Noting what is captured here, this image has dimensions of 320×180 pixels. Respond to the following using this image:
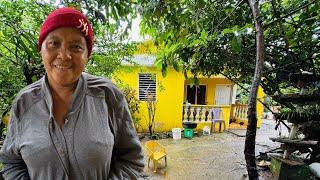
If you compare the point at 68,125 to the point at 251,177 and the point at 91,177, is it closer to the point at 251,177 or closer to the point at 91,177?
the point at 91,177

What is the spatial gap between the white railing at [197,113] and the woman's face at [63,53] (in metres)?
9.95

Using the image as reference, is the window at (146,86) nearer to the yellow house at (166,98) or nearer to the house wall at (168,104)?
the yellow house at (166,98)

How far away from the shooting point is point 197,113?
35.3 ft

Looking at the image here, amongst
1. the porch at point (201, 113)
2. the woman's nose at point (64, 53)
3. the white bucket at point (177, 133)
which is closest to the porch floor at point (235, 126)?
the porch at point (201, 113)

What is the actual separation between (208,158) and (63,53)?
715 cm

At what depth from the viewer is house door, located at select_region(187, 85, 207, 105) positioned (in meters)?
12.0

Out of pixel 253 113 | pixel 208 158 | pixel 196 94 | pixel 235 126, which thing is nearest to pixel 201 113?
pixel 196 94

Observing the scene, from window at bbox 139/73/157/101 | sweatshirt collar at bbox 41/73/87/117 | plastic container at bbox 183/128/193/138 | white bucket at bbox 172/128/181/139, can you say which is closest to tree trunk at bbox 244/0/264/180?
sweatshirt collar at bbox 41/73/87/117

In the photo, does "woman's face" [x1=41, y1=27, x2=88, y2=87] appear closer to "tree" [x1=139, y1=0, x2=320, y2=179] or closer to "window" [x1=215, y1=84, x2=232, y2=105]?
"tree" [x1=139, y1=0, x2=320, y2=179]

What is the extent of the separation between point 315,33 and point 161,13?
202 centimetres

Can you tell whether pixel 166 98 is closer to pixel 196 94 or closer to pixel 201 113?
pixel 201 113

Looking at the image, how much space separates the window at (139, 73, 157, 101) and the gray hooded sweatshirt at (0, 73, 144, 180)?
29.5 ft

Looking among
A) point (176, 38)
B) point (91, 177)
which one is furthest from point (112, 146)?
point (176, 38)

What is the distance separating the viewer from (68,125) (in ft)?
3.43
